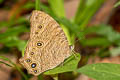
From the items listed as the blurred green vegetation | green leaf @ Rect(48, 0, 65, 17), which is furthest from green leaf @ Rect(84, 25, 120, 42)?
green leaf @ Rect(48, 0, 65, 17)

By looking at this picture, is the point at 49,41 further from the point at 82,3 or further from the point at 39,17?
the point at 82,3

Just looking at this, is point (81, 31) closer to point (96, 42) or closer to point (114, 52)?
point (96, 42)

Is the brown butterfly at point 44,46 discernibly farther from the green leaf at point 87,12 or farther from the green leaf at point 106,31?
the green leaf at point 87,12

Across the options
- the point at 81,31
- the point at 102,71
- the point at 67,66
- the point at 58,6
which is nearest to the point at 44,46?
the point at 67,66

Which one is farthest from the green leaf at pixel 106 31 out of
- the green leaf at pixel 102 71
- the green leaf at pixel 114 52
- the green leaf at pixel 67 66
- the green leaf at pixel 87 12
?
the green leaf at pixel 102 71

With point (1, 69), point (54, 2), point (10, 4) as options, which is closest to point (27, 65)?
point (1, 69)
